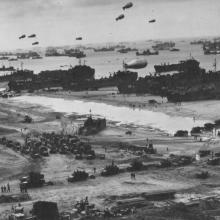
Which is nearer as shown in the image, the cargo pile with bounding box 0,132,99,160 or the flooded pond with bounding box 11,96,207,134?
the cargo pile with bounding box 0,132,99,160

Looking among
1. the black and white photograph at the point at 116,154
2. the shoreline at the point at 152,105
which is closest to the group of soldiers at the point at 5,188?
the black and white photograph at the point at 116,154

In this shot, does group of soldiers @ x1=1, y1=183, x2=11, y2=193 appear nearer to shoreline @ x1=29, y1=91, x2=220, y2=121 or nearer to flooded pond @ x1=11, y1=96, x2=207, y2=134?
flooded pond @ x1=11, y1=96, x2=207, y2=134

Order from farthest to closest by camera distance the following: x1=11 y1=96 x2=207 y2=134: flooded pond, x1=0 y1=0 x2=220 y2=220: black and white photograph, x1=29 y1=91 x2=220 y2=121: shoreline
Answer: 1. x1=29 y1=91 x2=220 y2=121: shoreline
2. x1=11 y1=96 x2=207 y2=134: flooded pond
3. x1=0 y1=0 x2=220 y2=220: black and white photograph

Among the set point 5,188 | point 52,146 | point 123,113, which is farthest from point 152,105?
point 5,188

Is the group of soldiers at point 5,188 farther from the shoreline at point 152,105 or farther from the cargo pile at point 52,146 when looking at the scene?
the shoreline at point 152,105

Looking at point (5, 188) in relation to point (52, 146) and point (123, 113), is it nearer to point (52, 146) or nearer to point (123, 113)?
point (52, 146)

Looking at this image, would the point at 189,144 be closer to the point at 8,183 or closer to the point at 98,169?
the point at 98,169

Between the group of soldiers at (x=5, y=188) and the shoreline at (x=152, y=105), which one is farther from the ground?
the shoreline at (x=152, y=105)

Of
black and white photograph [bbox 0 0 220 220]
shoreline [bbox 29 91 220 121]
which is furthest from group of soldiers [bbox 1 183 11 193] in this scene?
shoreline [bbox 29 91 220 121]

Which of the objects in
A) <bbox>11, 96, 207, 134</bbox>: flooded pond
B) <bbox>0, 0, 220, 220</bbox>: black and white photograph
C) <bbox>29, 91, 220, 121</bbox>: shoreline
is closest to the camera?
<bbox>0, 0, 220, 220</bbox>: black and white photograph
